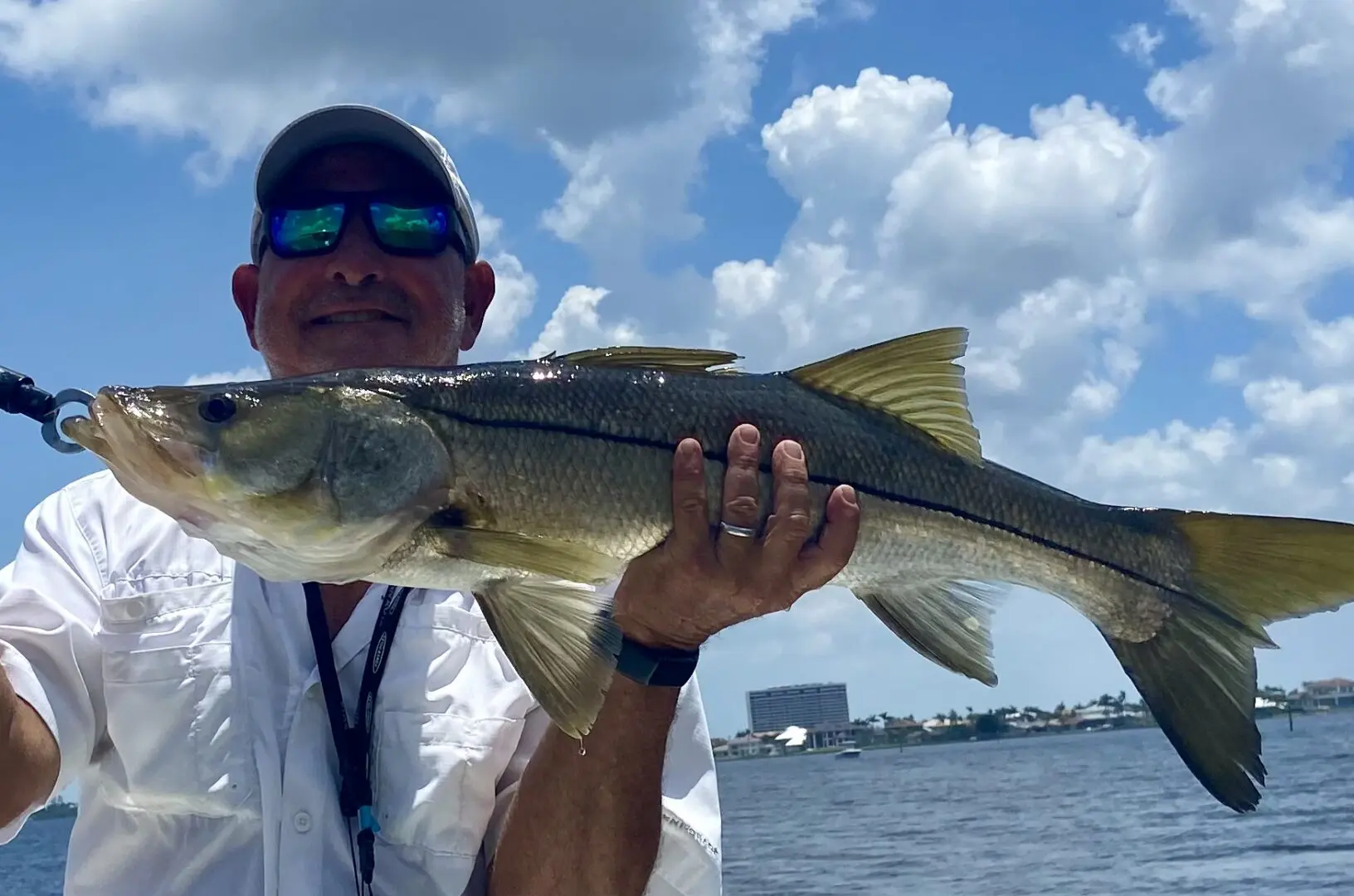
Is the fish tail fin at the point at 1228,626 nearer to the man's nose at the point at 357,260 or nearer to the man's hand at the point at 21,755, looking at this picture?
the man's nose at the point at 357,260

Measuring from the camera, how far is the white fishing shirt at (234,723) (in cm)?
344

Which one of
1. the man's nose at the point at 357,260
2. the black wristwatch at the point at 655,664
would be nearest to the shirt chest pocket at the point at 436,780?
the black wristwatch at the point at 655,664

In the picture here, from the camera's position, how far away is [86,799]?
11.9 ft

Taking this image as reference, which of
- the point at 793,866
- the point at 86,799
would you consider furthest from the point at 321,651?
the point at 793,866

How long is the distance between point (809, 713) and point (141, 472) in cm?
9431

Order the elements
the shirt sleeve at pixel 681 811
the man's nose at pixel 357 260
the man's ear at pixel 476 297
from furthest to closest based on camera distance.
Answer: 1. the man's ear at pixel 476 297
2. the man's nose at pixel 357 260
3. the shirt sleeve at pixel 681 811

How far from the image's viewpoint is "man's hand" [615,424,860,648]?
3.17 meters

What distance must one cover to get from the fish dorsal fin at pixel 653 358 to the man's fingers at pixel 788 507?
318mm

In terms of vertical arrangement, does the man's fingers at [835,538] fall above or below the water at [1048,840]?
above

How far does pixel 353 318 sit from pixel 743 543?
6.23ft

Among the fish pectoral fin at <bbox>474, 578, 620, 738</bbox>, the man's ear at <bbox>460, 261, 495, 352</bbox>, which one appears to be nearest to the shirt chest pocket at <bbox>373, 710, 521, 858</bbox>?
the fish pectoral fin at <bbox>474, 578, 620, 738</bbox>

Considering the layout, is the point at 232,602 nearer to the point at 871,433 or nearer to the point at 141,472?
the point at 141,472

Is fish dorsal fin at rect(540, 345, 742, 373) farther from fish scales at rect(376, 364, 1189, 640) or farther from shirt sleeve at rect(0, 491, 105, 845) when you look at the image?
shirt sleeve at rect(0, 491, 105, 845)

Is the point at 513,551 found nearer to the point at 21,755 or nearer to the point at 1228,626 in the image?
the point at 21,755
